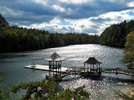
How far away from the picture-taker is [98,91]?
20.6 meters

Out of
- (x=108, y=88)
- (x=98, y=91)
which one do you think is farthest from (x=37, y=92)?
(x=108, y=88)

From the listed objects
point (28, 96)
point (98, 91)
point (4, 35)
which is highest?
point (4, 35)

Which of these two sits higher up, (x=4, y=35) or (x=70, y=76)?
(x=4, y=35)

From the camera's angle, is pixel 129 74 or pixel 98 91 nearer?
pixel 98 91

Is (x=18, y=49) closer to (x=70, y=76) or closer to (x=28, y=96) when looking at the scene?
(x=70, y=76)

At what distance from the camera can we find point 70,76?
1156 inches

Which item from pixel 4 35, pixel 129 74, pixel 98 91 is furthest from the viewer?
pixel 4 35

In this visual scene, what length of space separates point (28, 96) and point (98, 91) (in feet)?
49.8

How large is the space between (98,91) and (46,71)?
16.6 m

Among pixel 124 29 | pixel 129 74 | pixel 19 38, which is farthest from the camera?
pixel 124 29

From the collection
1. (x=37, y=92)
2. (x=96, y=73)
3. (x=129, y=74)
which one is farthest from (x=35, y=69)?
(x=37, y=92)

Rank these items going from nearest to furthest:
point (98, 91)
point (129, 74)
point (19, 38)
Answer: point (98, 91)
point (129, 74)
point (19, 38)

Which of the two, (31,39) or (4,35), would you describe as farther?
(31,39)

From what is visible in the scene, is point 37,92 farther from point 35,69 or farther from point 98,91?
point 35,69
